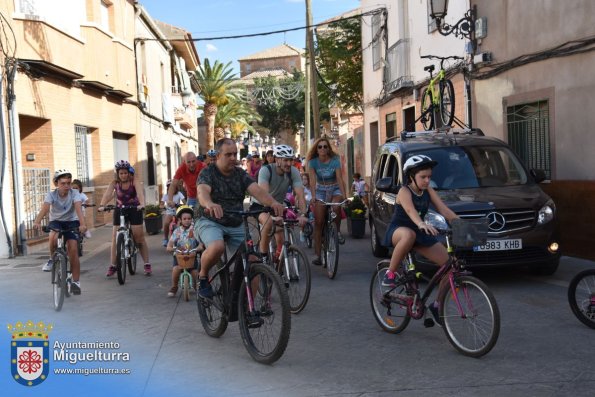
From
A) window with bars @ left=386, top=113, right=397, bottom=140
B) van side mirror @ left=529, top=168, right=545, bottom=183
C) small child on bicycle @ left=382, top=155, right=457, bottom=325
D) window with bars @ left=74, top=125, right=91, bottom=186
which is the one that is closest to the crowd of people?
small child on bicycle @ left=382, top=155, right=457, bottom=325

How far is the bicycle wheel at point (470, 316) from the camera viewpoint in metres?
4.89

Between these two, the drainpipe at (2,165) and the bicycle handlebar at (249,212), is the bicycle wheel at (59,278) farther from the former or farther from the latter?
the drainpipe at (2,165)

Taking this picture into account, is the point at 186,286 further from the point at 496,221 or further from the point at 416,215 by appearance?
the point at 496,221

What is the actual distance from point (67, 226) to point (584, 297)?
19.1ft

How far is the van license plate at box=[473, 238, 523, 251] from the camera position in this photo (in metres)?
7.71

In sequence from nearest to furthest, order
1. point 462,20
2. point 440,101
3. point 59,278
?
1. point 59,278
2. point 462,20
3. point 440,101

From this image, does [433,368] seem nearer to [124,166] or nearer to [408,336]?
[408,336]

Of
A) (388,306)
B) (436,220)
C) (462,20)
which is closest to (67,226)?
(388,306)

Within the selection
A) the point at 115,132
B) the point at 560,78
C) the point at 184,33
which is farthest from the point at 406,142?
the point at 184,33

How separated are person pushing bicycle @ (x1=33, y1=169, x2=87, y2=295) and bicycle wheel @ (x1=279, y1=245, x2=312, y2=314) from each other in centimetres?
259

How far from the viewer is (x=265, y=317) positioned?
16.9 ft

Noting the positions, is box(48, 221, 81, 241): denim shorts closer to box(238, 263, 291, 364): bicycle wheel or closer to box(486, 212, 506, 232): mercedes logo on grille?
box(238, 263, 291, 364): bicycle wheel

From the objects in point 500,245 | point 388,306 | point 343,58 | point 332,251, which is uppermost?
point 343,58

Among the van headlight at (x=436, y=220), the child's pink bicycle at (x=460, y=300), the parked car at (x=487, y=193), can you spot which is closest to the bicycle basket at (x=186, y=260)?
the parked car at (x=487, y=193)
